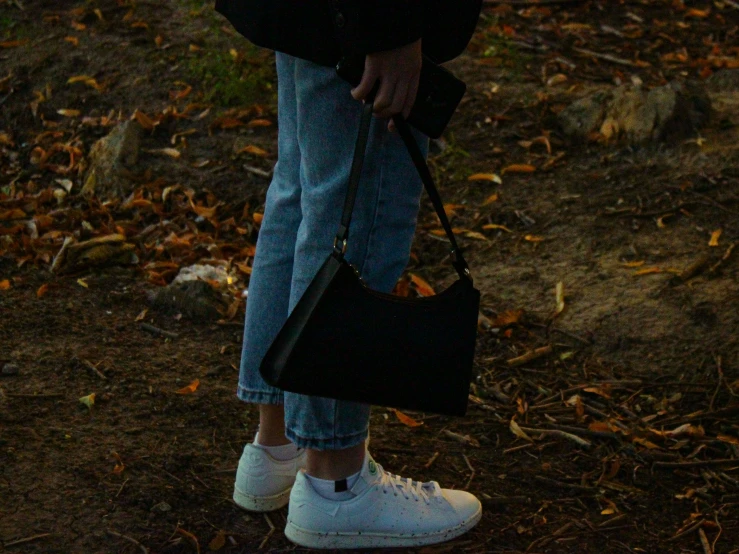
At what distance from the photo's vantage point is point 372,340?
1758mm

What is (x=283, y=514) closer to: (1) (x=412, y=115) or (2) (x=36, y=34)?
(1) (x=412, y=115)

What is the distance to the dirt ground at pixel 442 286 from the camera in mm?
2322

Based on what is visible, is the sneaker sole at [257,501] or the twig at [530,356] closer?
the sneaker sole at [257,501]

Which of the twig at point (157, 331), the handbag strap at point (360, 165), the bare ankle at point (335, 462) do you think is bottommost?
the twig at point (157, 331)

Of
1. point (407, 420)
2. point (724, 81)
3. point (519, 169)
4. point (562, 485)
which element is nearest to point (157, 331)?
point (407, 420)

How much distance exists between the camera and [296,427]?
77.6 inches

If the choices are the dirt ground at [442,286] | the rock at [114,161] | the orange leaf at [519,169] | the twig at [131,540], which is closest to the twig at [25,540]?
the dirt ground at [442,286]

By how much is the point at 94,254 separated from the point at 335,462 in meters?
1.75

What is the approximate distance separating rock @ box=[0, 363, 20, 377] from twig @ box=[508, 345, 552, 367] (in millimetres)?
1464

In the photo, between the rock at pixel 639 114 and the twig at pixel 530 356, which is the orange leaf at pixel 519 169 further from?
the twig at pixel 530 356

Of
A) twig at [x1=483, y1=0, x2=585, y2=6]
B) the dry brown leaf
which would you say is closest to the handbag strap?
the dry brown leaf

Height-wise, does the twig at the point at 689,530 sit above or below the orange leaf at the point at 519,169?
below

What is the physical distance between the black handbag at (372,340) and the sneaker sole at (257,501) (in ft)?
1.84

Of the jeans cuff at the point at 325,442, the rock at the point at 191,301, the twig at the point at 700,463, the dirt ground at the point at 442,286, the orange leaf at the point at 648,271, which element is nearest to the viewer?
the jeans cuff at the point at 325,442
